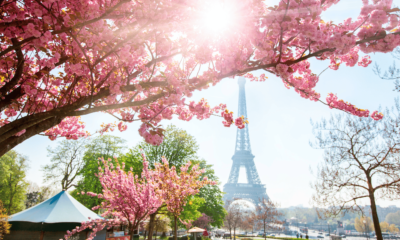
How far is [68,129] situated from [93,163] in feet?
51.5

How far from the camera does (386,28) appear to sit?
2.50 m

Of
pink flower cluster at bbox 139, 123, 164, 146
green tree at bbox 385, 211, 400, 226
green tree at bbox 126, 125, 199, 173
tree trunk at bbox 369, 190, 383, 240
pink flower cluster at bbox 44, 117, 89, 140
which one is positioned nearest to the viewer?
pink flower cluster at bbox 139, 123, 164, 146

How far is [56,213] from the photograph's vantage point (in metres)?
8.77

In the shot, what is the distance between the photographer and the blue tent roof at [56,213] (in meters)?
8.33

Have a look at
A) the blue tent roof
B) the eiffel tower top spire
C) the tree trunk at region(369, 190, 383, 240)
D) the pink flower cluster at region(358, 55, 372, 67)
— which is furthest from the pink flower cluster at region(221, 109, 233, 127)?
the eiffel tower top spire

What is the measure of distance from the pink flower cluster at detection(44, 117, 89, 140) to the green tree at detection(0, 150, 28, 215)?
2381 centimetres

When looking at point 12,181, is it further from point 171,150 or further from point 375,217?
point 375,217

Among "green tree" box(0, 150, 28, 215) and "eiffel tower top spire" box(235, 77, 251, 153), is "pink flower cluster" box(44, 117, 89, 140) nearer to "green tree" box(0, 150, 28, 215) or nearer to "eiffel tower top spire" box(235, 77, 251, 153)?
"green tree" box(0, 150, 28, 215)

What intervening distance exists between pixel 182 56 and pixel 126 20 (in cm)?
98

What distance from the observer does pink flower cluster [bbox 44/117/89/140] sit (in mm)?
4556

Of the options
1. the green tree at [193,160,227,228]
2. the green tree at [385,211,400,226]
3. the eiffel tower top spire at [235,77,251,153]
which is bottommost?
the green tree at [385,211,400,226]

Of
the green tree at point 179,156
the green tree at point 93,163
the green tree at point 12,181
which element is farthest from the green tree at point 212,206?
the green tree at point 12,181

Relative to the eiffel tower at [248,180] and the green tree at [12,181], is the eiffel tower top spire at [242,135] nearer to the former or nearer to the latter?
the eiffel tower at [248,180]

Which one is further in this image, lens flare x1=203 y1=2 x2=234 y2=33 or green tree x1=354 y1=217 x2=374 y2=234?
green tree x1=354 y1=217 x2=374 y2=234
